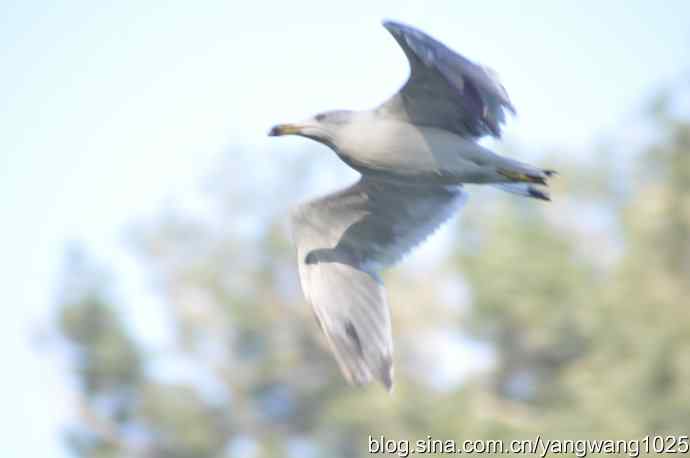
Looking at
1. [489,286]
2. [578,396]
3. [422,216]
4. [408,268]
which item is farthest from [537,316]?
[422,216]

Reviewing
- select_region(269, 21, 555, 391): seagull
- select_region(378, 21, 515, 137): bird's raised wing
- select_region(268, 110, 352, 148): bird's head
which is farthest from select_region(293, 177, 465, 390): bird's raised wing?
select_region(268, 110, 352, 148): bird's head

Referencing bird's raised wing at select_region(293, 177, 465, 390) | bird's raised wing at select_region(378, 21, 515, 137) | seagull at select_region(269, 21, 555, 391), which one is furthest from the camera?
bird's raised wing at select_region(293, 177, 465, 390)

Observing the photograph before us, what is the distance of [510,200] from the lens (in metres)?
27.3

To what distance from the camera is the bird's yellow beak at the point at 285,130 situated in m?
7.91

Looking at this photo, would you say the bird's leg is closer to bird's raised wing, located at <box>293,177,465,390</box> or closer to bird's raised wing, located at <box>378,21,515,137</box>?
bird's raised wing, located at <box>378,21,515,137</box>

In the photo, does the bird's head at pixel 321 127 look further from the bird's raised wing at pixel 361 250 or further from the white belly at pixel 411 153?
the bird's raised wing at pixel 361 250

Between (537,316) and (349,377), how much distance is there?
17004mm

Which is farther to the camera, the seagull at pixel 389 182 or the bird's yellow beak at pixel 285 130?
the bird's yellow beak at pixel 285 130

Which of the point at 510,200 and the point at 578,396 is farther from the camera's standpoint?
the point at 510,200

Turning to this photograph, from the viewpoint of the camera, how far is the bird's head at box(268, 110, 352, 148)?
7816 mm

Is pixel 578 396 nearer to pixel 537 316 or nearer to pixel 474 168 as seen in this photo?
pixel 537 316

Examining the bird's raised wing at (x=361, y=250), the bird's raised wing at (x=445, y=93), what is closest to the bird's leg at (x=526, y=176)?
the bird's raised wing at (x=445, y=93)

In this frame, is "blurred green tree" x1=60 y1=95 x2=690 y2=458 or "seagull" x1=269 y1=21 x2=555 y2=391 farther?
"blurred green tree" x1=60 y1=95 x2=690 y2=458

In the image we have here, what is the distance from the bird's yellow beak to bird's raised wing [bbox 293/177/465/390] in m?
0.76
